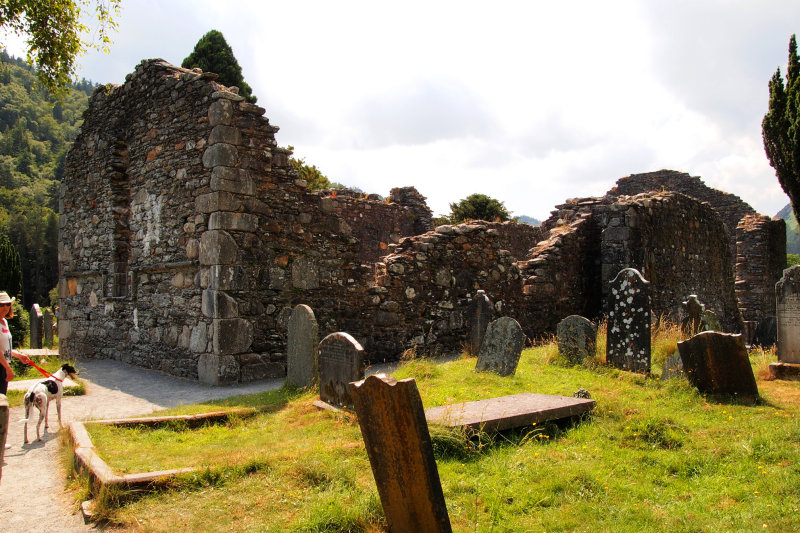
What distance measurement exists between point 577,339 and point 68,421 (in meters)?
6.98

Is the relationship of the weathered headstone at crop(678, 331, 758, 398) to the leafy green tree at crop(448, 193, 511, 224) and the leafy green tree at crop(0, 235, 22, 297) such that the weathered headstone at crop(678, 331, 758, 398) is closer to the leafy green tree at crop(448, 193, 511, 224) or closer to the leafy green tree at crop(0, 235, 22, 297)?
the leafy green tree at crop(448, 193, 511, 224)

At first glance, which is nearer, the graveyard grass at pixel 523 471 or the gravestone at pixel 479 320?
the graveyard grass at pixel 523 471

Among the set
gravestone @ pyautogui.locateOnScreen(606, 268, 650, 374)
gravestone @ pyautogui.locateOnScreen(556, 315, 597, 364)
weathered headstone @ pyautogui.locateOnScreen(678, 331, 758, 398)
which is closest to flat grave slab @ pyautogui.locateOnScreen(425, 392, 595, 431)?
weathered headstone @ pyautogui.locateOnScreen(678, 331, 758, 398)

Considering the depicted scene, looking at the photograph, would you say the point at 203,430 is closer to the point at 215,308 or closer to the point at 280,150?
the point at 215,308

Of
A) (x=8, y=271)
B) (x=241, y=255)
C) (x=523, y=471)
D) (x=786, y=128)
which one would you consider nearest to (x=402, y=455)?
(x=523, y=471)

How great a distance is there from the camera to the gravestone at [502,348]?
8008 millimetres

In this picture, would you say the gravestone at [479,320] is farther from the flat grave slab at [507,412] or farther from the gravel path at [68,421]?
the flat grave slab at [507,412]

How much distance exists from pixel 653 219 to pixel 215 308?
1016 centimetres

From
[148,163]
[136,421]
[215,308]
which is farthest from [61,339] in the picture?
[136,421]

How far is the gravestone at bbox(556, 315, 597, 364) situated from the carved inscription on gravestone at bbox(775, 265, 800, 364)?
2508mm

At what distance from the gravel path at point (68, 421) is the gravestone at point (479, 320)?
146 inches

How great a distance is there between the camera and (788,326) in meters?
7.94

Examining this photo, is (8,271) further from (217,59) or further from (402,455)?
(402,455)

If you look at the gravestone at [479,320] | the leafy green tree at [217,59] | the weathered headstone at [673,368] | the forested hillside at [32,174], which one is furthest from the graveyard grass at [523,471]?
the leafy green tree at [217,59]
